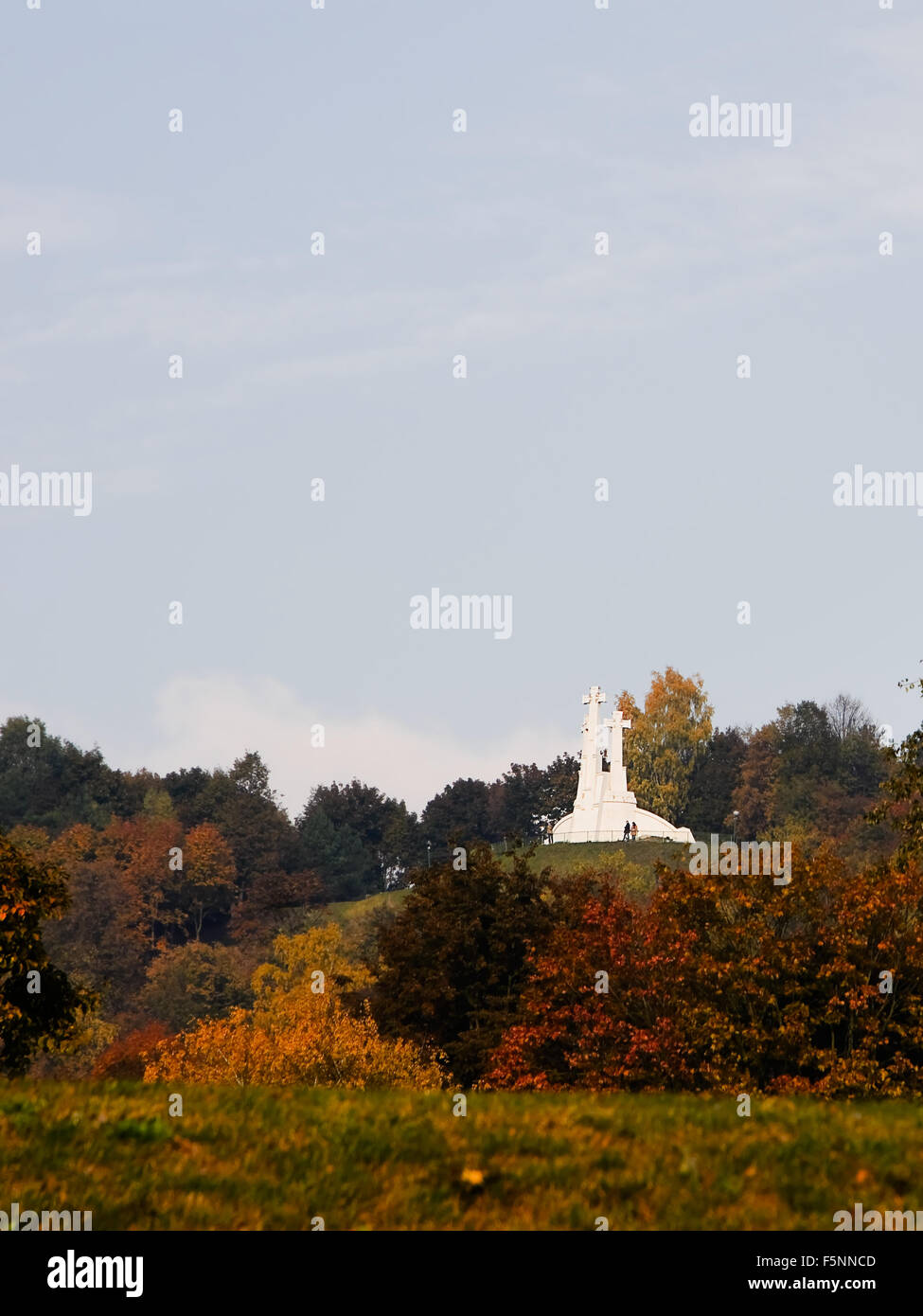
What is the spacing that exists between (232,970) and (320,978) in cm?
5392

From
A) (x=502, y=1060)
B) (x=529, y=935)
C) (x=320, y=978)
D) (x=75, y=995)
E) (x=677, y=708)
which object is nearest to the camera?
(x=75, y=995)

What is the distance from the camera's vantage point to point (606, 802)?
156 metres

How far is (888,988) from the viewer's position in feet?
143

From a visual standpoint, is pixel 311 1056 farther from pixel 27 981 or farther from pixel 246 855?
pixel 246 855

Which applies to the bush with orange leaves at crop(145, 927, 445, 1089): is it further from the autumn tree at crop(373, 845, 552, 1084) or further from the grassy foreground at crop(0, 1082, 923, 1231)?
the grassy foreground at crop(0, 1082, 923, 1231)

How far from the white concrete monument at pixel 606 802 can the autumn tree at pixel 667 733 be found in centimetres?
2611

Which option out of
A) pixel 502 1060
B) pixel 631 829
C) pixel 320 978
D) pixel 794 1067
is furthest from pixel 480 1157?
pixel 631 829

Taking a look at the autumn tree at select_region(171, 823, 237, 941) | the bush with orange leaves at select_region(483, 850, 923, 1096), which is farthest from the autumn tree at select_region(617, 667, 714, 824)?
the bush with orange leaves at select_region(483, 850, 923, 1096)

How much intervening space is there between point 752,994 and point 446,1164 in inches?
1283

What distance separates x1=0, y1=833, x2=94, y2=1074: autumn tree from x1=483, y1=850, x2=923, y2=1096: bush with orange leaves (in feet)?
55.8

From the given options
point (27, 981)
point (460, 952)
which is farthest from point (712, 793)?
point (27, 981)

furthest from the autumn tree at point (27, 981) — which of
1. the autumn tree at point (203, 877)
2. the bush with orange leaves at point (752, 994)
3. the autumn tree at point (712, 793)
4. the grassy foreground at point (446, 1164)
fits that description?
the autumn tree at point (712, 793)

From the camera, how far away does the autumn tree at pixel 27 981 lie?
33.8m
